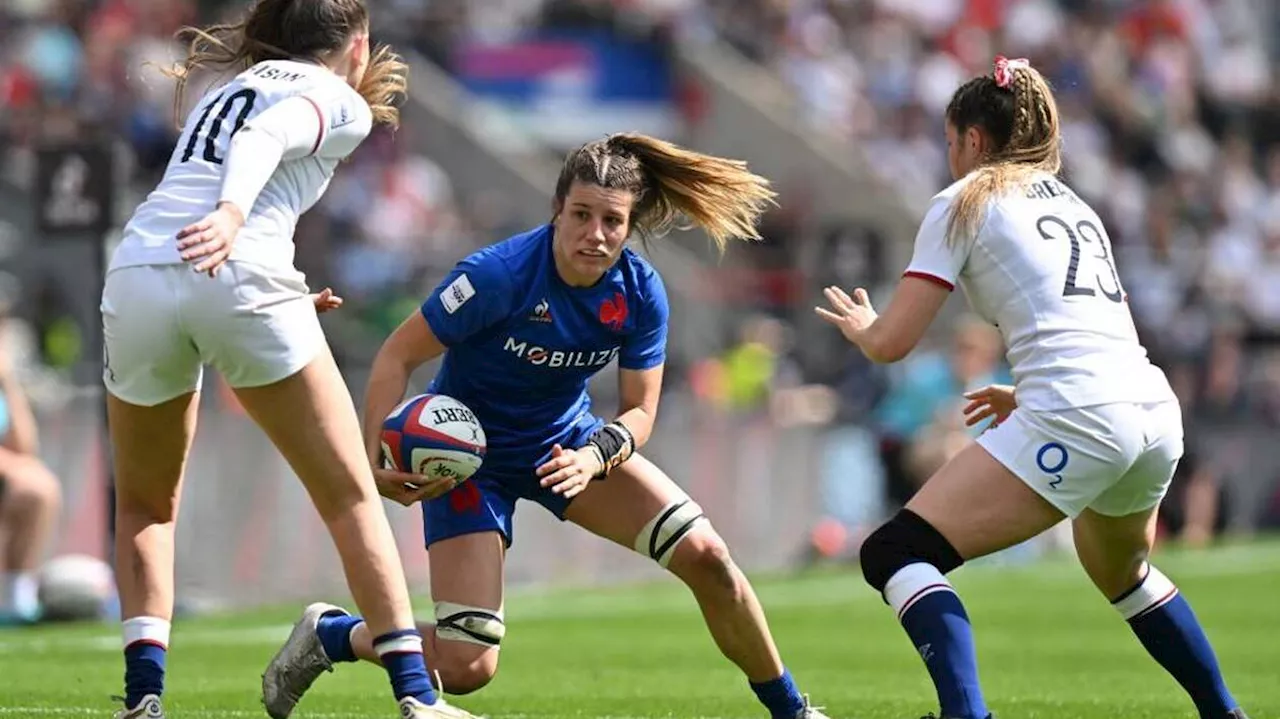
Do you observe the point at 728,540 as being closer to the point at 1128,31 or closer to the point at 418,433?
the point at 418,433

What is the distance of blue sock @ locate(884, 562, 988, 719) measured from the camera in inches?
252

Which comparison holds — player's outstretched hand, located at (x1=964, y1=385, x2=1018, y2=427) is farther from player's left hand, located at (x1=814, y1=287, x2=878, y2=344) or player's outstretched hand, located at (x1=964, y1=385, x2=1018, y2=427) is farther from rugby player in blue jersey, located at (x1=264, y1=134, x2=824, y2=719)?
rugby player in blue jersey, located at (x1=264, y1=134, x2=824, y2=719)

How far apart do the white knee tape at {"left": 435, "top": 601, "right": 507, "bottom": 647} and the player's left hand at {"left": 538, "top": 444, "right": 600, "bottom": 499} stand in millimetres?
647

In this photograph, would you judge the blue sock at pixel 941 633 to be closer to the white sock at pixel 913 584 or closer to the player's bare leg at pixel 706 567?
the white sock at pixel 913 584

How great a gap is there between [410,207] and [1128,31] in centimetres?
1182

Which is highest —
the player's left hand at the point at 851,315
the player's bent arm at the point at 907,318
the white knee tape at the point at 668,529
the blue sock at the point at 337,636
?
the player's bent arm at the point at 907,318

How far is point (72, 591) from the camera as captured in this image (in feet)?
43.6

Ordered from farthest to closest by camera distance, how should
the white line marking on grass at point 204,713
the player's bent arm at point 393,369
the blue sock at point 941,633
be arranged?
the white line marking on grass at point 204,713 → the player's bent arm at point 393,369 → the blue sock at point 941,633

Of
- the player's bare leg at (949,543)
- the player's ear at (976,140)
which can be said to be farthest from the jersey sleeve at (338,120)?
the player's bare leg at (949,543)

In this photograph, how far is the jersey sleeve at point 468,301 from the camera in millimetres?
7176

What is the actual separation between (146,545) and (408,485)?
0.88 meters

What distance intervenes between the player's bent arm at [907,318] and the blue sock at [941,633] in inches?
25.7

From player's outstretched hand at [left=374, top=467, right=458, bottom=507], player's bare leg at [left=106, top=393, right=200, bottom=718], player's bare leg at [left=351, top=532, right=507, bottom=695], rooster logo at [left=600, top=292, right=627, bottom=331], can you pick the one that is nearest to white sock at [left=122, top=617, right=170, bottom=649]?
player's bare leg at [left=106, top=393, right=200, bottom=718]

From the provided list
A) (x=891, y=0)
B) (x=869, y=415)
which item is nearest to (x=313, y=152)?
(x=869, y=415)
